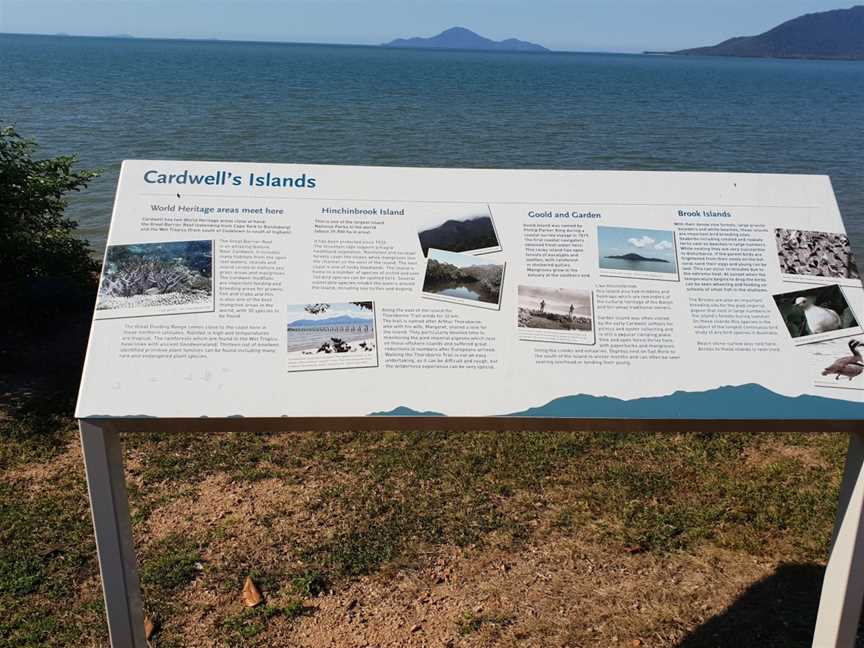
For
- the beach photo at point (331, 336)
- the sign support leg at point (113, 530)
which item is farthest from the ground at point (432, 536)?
the beach photo at point (331, 336)

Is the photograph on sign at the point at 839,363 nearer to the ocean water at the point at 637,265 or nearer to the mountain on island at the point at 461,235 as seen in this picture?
the ocean water at the point at 637,265

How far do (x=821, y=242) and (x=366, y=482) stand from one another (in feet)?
8.82

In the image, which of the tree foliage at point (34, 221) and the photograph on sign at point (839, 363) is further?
the tree foliage at point (34, 221)

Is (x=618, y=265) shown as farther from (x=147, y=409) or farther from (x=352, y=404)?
(x=147, y=409)

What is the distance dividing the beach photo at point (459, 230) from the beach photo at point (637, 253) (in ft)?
1.26

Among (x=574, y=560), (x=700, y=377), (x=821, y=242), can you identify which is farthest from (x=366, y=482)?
(x=821, y=242)

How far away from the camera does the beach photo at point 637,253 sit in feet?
8.32

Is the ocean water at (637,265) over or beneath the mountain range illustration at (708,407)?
over

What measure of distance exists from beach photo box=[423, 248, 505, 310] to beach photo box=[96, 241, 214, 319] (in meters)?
0.73

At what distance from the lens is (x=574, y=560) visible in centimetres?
356

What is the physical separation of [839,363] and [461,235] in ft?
4.33

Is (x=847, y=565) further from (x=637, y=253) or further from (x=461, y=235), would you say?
(x=461, y=235)

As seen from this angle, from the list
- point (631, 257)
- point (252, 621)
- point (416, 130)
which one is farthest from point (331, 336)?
point (416, 130)

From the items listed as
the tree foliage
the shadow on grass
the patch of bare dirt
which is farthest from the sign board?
the tree foliage
